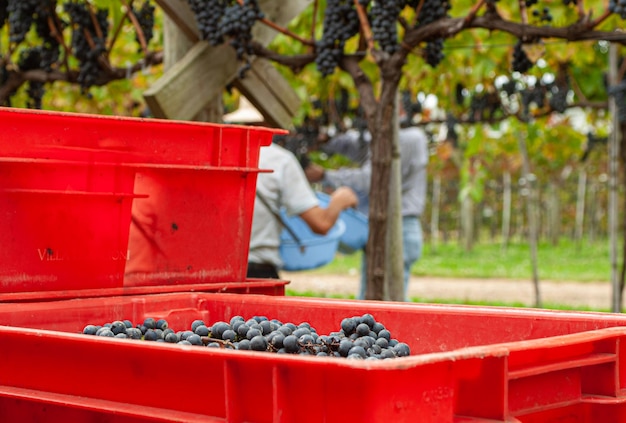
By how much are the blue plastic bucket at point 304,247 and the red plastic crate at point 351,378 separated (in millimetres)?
2757

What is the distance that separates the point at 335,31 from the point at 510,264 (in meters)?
13.8

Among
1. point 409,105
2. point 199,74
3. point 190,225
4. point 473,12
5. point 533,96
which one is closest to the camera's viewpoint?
point 190,225

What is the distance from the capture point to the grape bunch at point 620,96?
688cm

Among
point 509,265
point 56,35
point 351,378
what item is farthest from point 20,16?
point 509,265

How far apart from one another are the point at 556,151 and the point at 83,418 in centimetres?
1305

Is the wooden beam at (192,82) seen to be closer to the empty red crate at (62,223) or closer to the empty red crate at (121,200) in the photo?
the empty red crate at (121,200)

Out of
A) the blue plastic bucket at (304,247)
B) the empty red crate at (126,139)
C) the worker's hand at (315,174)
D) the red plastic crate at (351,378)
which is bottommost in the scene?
the red plastic crate at (351,378)

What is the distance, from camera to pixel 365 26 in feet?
12.5

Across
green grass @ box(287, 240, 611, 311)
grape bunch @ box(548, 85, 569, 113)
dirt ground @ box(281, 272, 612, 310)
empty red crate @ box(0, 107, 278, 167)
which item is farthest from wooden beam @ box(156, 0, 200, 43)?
green grass @ box(287, 240, 611, 311)

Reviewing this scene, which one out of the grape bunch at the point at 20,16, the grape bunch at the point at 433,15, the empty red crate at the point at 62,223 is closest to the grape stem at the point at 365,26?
the grape bunch at the point at 433,15

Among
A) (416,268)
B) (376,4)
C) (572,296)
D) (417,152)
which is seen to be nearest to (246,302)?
(376,4)

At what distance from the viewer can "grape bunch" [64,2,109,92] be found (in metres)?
4.88

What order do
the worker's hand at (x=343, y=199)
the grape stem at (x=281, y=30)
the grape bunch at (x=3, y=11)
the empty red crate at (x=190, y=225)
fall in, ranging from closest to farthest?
1. the empty red crate at (x=190, y=225)
2. the grape stem at (x=281, y=30)
3. the worker's hand at (x=343, y=199)
4. the grape bunch at (x=3, y=11)

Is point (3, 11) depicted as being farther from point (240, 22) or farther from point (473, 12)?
point (473, 12)
